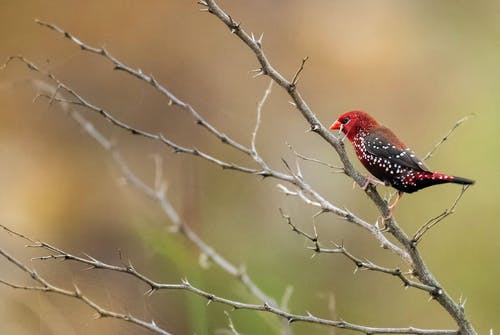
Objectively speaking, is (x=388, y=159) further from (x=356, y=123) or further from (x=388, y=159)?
(x=356, y=123)

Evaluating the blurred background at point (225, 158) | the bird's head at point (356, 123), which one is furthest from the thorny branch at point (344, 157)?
the blurred background at point (225, 158)

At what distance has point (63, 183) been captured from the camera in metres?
8.66

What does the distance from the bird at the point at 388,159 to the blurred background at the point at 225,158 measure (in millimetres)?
2331

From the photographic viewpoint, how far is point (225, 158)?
8.65m

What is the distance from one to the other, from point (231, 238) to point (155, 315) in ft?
5.16

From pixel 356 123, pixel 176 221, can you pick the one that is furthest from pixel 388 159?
pixel 176 221

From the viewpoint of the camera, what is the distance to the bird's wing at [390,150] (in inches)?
166

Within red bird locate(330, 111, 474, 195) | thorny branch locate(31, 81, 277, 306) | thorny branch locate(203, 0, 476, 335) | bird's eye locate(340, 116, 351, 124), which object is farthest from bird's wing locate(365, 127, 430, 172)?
thorny branch locate(31, 81, 277, 306)

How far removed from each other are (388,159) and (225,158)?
14.9ft

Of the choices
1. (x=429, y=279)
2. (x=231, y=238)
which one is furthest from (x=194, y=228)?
(x=429, y=279)

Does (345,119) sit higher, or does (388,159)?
(345,119)

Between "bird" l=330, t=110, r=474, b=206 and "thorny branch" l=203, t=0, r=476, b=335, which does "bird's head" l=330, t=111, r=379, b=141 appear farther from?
"thorny branch" l=203, t=0, r=476, b=335

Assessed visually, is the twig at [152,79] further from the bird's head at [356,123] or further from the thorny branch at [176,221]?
the bird's head at [356,123]

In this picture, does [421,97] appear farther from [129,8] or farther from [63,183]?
[63,183]
